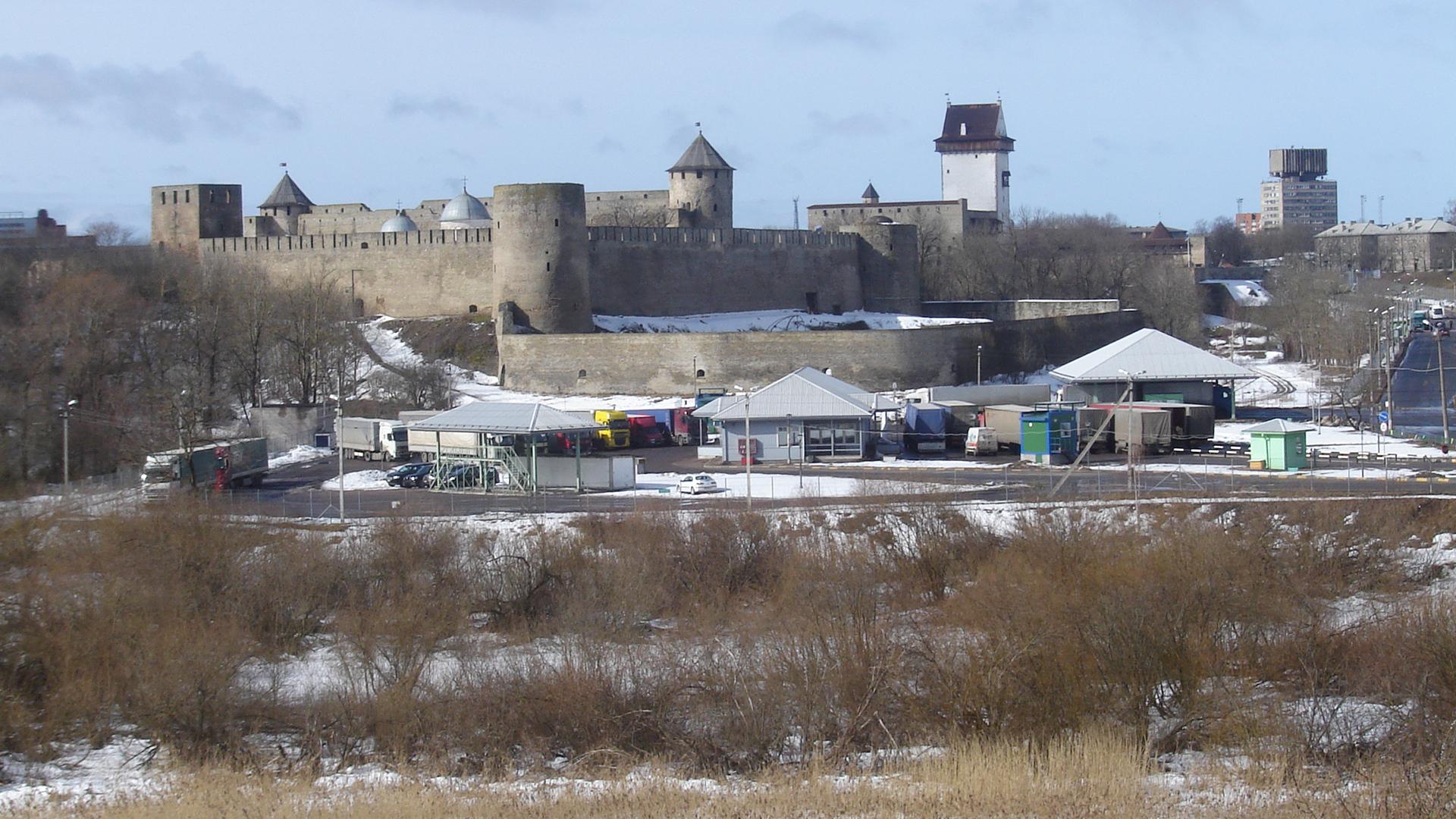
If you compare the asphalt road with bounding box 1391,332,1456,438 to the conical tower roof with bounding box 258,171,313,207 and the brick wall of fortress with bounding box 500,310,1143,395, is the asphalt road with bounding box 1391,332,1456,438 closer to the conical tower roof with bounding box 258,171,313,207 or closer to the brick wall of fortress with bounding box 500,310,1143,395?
the brick wall of fortress with bounding box 500,310,1143,395

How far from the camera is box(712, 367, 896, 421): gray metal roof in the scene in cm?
2784

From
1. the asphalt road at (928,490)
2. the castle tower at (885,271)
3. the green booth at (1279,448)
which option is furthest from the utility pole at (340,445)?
the castle tower at (885,271)

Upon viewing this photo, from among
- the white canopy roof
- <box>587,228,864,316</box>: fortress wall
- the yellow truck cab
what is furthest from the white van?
<box>587,228,864,316</box>: fortress wall

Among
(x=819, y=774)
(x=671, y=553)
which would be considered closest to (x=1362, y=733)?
(x=819, y=774)

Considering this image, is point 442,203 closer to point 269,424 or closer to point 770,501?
point 269,424

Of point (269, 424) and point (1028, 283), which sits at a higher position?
point (1028, 283)

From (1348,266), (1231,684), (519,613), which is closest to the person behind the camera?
(1231,684)

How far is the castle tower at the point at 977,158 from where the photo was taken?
87.5m

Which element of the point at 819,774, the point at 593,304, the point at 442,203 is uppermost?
the point at 442,203

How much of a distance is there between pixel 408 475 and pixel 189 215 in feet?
93.8

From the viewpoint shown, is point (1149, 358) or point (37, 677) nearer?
point (37, 677)

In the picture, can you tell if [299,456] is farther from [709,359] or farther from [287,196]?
[287,196]

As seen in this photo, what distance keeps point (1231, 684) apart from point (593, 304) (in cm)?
3377

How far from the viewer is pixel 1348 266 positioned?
94625 mm
